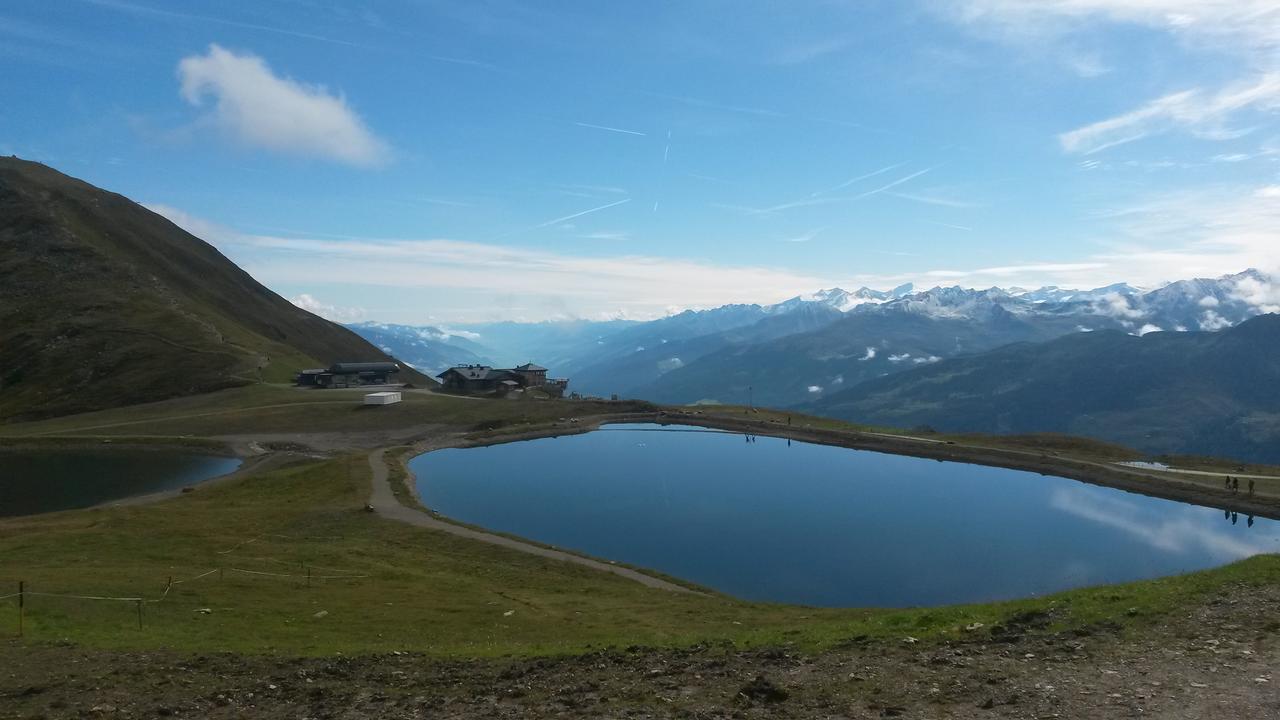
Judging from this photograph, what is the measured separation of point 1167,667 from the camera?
18.4 m

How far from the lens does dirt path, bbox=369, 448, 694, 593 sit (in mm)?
49566

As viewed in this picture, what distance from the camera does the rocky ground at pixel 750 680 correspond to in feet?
55.4

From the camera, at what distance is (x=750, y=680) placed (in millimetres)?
19531

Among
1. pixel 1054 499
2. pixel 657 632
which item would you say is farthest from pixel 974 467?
pixel 657 632

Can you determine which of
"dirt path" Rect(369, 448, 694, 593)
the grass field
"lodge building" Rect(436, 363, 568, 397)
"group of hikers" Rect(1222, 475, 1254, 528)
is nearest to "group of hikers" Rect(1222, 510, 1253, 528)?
"group of hikers" Rect(1222, 475, 1254, 528)

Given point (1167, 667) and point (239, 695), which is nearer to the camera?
point (1167, 667)

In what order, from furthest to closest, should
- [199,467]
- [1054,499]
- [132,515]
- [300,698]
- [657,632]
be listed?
[199,467]
[1054,499]
[132,515]
[657,632]
[300,698]

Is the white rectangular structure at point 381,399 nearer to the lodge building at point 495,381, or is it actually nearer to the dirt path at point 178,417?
the dirt path at point 178,417

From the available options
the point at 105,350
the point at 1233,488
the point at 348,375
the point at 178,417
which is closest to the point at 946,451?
the point at 1233,488

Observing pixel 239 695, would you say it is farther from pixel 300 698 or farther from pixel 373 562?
pixel 373 562

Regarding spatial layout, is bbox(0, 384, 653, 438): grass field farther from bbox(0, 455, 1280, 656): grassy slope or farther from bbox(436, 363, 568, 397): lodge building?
bbox(0, 455, 1280, 656): grassy slope

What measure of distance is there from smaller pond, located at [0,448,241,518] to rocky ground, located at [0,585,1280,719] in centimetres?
7166

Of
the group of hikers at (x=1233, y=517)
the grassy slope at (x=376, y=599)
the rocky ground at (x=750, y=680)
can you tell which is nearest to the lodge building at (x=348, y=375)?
the grassy slope at (x=376, y=599)

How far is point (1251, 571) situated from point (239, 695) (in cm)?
3743
